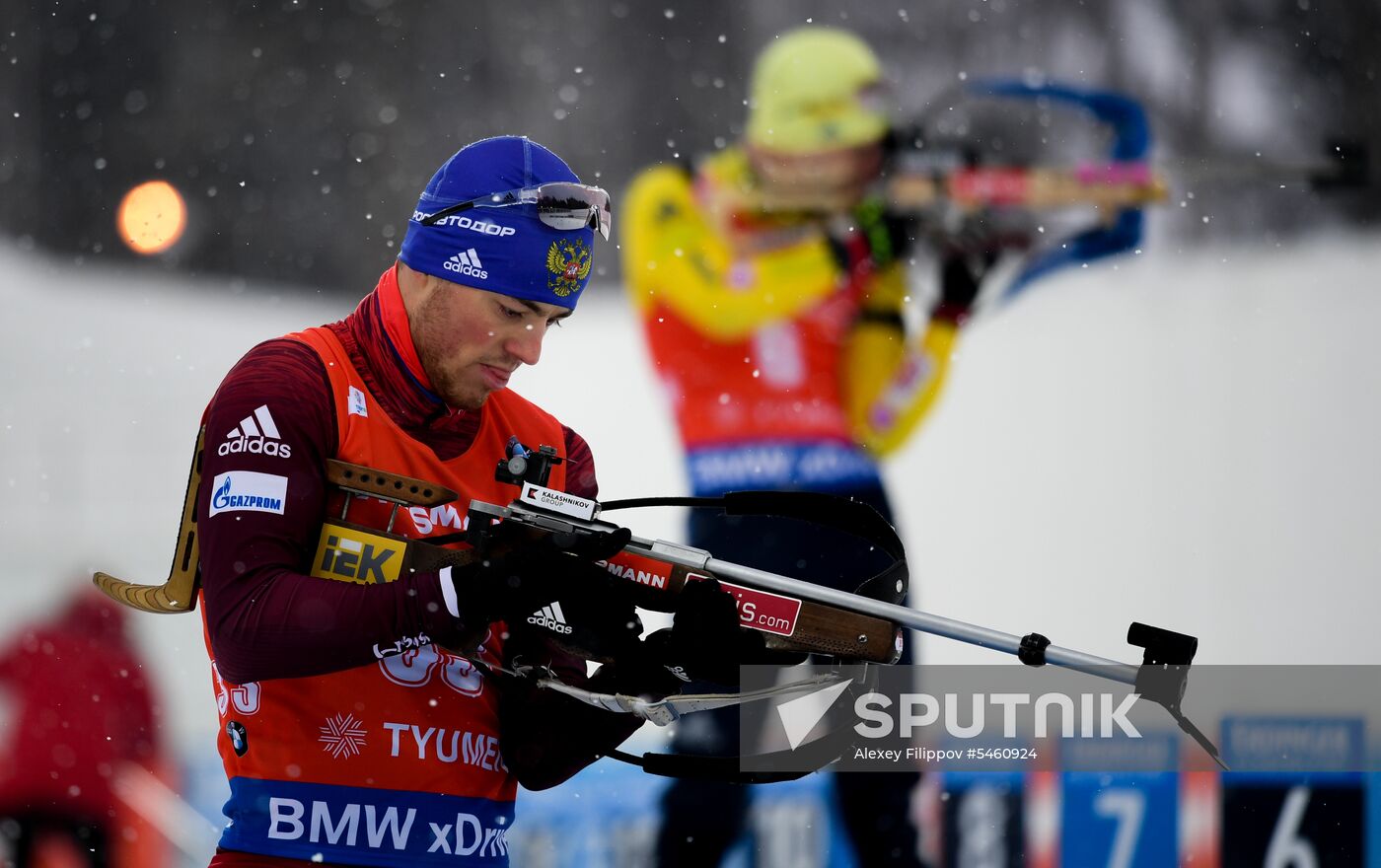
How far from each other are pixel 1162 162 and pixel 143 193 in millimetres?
3284

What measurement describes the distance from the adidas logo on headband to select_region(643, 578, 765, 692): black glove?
0.52m

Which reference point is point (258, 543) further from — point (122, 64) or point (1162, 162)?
point (1162, 162)

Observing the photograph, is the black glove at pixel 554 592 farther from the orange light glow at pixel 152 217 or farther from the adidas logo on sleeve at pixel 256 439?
the orange light glow at pixel 152 217

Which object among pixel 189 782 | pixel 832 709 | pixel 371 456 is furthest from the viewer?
pixel 189 782

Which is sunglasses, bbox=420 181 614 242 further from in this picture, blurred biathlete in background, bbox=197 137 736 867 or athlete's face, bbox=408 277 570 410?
athlete's face, bbox=408 277 570 410

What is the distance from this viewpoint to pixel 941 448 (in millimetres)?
4406

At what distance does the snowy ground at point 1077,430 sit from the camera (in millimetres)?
4332

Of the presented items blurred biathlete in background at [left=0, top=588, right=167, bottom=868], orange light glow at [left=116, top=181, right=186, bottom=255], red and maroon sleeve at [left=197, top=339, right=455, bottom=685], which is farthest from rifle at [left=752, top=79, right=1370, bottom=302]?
red and maroon sleeve at [left=197, top=339, right=455, bottom=685]

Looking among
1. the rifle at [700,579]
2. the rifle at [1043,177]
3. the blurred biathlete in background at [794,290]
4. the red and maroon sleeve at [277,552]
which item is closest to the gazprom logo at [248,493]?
the red and maroon sleeve at [277,552]

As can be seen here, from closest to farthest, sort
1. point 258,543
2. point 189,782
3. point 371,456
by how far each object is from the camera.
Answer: point 258,543
point 371,456
point 189,782

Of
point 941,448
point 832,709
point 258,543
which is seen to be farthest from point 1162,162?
point 258,543

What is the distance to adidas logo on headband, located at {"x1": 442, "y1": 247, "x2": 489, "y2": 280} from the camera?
188 centimetres

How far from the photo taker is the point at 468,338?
1876 millimetres

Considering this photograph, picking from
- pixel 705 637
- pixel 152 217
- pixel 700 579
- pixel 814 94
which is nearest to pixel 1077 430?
pixel 814 94
